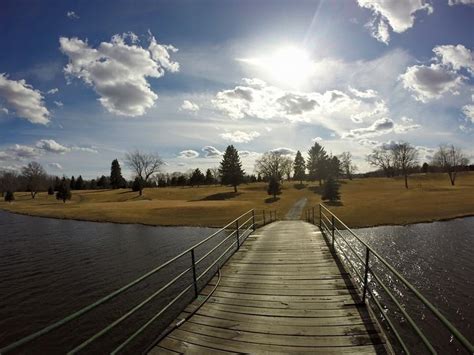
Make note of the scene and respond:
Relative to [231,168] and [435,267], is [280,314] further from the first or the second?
[231,168]

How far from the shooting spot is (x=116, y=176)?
10950 cm

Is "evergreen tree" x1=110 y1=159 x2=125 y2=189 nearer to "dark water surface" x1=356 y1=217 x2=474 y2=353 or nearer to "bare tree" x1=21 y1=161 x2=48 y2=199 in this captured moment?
"bare tree" x1=21 y1=161 x2=48 y2=199

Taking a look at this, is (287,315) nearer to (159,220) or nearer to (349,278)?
(349,278)

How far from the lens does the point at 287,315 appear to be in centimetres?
548

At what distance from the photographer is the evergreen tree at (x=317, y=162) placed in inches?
3447

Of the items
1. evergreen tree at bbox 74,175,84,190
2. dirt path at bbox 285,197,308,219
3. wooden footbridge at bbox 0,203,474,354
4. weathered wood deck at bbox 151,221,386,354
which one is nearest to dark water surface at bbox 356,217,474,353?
wooden footbridge at bbox 0,203,474,354

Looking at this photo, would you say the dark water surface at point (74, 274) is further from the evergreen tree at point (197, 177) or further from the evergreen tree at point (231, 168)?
the evergreen tree at point (197, 177)

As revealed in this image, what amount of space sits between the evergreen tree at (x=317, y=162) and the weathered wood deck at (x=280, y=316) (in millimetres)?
81994

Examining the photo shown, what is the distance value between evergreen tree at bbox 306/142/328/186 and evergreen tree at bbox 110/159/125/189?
70509 mm

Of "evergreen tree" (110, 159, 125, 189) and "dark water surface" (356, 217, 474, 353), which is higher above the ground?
"evergreen tree" (110, 159, 125, 189)

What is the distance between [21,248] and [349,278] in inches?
948

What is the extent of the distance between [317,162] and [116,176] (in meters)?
74.5

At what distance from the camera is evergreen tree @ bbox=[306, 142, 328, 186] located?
8756cm

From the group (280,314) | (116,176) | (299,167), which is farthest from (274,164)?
(280,314)
